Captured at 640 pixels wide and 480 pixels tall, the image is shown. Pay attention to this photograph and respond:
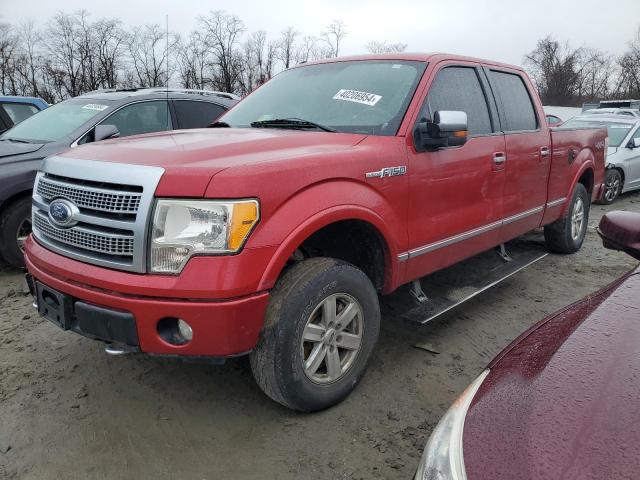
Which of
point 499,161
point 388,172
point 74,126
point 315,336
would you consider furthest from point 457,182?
point 74,126

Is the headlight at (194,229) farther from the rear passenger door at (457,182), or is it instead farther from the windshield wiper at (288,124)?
the rear passenger door at (457,182)

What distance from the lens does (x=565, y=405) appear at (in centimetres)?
127

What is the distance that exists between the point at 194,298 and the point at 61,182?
101 centimetres

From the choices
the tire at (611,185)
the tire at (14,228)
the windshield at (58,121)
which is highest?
the windshield at (58,121)

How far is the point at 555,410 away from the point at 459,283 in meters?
3.24

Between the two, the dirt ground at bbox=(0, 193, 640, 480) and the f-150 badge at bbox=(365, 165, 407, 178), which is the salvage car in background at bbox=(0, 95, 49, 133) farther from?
the f-150 badge at bbox=(365, 165, 407, 178)

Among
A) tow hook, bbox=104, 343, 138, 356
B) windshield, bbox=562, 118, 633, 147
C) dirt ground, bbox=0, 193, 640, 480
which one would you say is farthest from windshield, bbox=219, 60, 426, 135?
windshield, bbox=562, 118, 633, 147

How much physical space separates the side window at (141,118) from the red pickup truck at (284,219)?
89.7 inches

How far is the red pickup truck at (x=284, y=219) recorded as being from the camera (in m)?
2.17

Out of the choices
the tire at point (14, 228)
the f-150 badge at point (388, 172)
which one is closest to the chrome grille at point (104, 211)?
the f-150 badge at point (388, 172)

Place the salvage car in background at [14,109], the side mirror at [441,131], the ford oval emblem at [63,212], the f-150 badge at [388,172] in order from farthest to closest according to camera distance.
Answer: the salvage car in background at [14,109] → the side mirror at [441,131] → the f-150 badge at [388,172] → the ford oval emblem at [63,212]

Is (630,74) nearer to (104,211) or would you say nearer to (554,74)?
(554,74)

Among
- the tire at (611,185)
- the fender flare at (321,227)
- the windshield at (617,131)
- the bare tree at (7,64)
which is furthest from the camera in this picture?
the bare tree at (7,64)

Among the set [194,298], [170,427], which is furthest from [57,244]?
[170,427]
